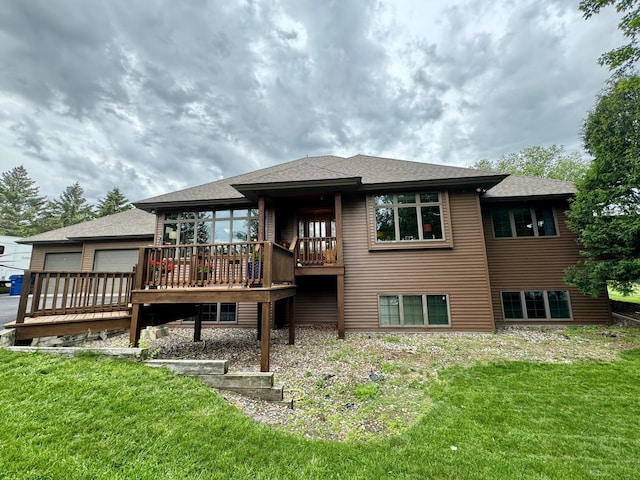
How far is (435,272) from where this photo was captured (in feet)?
26.6

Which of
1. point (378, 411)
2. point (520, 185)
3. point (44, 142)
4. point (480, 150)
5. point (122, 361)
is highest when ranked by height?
point (44, 142)

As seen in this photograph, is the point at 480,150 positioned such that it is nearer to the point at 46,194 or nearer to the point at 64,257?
the point at 64,257

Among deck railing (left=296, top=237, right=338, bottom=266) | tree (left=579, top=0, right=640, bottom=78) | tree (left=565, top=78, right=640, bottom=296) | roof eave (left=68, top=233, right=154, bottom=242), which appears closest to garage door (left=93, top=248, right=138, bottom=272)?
roof eave (left=68, top=233, right=154, bottom=242)

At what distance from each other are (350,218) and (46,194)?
164 ft

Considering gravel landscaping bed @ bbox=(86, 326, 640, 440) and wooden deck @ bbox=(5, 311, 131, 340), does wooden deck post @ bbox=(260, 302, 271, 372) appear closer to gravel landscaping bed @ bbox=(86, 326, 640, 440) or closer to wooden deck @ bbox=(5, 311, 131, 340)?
gravel landscaping bed @ bbox=(86, 326, 640, 440)

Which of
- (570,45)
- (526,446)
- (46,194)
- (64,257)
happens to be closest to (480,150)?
(570,45)

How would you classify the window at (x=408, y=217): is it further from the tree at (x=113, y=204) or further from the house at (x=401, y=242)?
the tree at (x=113, y=204)

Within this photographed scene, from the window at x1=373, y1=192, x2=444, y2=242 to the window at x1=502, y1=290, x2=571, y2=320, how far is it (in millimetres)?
3573

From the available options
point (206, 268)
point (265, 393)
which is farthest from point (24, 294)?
point (265, 393)

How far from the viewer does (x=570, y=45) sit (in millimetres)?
12930

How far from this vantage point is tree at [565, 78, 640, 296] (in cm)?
692

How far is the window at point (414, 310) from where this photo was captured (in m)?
7.97

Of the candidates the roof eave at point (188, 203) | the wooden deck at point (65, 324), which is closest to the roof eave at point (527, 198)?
the roof eave at point (188, 203)

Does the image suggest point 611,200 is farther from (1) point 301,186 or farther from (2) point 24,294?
(2) point 24,294
